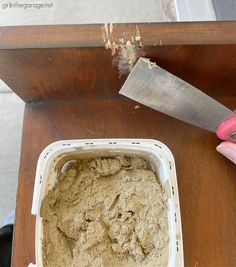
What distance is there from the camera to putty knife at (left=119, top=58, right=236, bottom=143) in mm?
501

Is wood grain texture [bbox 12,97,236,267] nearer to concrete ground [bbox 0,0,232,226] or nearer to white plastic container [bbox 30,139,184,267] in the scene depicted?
white plastic container [bbox 30,139,184,267]

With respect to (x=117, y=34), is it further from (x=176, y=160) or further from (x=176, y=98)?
(x=176, y=160)

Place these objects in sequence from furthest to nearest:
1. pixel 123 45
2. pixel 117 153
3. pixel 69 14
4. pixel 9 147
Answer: pixel 69 14 < pixel 9 147 < pixel 117 153 < pixel 123 45

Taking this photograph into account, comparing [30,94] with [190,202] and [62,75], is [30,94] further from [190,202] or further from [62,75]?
[190,202]

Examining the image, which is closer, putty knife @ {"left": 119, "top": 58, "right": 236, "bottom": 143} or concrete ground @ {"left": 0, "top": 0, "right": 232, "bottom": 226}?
putty knife @ {"left": 119, "top": 58, "right": 236, "bottom": 143}

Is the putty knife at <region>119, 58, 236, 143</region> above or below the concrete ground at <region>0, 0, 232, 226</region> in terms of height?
below

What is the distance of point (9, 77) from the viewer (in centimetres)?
56

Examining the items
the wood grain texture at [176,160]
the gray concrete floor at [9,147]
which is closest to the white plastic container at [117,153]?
the wood grain texture at [176,160]

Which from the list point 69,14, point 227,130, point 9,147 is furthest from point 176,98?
point 69,14

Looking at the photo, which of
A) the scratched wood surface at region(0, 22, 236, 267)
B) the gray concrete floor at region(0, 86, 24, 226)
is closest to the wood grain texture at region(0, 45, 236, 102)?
the scratched wood surface at region(0, 22, 236, 267)

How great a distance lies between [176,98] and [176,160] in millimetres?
123

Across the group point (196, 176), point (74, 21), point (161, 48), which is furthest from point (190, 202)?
point (74, 21)

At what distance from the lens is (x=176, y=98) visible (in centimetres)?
54

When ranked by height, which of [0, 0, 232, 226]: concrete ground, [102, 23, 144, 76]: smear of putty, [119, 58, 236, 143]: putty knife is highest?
[0, 0, 232, 226]: concrete ground
